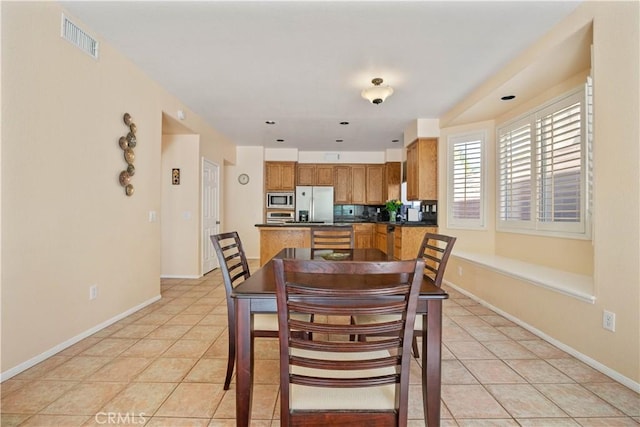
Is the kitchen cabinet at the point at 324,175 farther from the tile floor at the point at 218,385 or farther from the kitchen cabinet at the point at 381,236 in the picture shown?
the tile floor at the point at 218,385

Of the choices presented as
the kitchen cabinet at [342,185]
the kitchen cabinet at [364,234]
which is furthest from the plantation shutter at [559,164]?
the kitchen cabinet at [342,185]

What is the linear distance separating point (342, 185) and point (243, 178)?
230 centimetres

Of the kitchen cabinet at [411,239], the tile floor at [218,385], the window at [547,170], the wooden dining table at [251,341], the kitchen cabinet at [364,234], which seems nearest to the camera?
the wooden dining table at [251,341]

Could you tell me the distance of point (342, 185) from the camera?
7.14 metres

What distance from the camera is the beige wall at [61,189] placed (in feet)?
6.22

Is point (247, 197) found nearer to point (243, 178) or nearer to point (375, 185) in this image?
point (243, 178)

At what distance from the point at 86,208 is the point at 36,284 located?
0.69 m

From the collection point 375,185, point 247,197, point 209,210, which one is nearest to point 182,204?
point 209,210

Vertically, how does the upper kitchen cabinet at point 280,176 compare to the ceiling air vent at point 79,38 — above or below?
below

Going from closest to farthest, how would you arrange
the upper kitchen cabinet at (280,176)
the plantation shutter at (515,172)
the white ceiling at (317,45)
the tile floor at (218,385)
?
1. the tile floor at (218,385)
2. the white ceiling at (317,45)
3. the plantation shutter at (515,172)
4. the upper kitchen cabinet at (280,176)

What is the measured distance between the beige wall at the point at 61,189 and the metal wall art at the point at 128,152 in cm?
5

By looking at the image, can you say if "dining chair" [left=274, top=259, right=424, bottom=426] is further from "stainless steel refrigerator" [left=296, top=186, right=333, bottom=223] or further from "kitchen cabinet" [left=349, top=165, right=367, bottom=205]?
"kitchen cabinet" [left=349, top=165, right=367, bottom=205]

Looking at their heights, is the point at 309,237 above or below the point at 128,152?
below

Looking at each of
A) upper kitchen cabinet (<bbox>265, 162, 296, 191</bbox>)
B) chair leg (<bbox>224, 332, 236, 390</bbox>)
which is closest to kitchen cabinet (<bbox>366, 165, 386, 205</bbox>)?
upper kitchen cabinet (<bbox>265, 162, 296, 191</bbox>)
